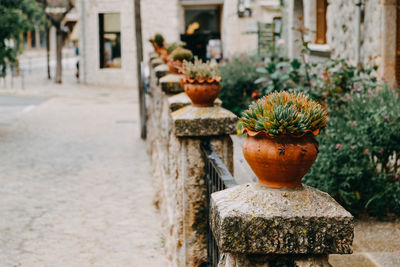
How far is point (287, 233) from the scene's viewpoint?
1835mm

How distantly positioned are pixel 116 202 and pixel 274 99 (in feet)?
17.9

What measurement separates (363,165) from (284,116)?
3292mm

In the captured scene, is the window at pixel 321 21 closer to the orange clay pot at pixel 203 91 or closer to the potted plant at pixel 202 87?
the potted plant at pixel 202 87

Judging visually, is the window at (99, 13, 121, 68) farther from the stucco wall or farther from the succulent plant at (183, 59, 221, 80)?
the succulent plant at (183, 59, 221, 80)

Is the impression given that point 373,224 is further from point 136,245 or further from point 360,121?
point 136,245

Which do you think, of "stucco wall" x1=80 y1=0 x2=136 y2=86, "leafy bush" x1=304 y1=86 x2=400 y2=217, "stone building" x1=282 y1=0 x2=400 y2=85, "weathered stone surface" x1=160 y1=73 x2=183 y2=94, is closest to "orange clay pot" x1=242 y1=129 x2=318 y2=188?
"leafy bush" x1=304 y1=86 x2=400 y2=217

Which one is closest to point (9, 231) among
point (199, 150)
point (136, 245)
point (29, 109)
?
point (136, 245)

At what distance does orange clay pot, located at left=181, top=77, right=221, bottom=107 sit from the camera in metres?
4.00

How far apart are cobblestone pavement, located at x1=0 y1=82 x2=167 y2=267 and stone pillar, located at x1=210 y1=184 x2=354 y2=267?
3366 millimetres

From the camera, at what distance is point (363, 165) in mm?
4973

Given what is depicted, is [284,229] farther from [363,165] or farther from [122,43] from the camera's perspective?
[122,43]

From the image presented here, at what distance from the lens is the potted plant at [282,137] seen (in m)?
1.93

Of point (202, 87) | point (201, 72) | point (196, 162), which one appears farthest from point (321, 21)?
point (196, 162)

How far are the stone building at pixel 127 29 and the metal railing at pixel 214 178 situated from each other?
2043cm
